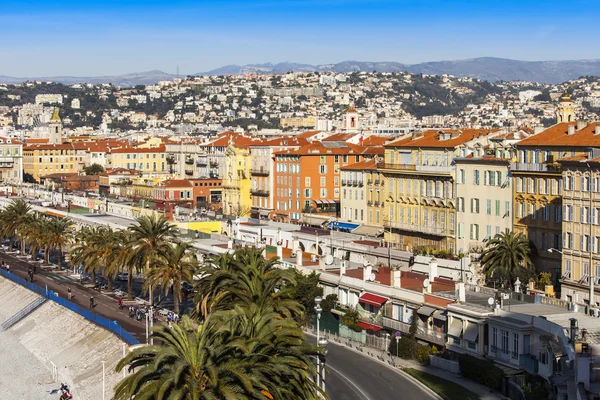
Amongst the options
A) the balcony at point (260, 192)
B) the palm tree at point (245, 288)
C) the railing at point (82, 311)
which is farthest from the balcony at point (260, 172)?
the palm tree at point (245, 288)

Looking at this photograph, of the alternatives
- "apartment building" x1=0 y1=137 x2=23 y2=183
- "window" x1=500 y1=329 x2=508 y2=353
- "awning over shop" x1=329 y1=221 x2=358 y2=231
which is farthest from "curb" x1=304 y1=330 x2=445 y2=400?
"apartment building" x1=0 y1=137 x2=23 y2=183

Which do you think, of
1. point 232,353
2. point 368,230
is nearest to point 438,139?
point 368,230

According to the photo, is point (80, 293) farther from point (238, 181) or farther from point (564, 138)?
point (238, 181)

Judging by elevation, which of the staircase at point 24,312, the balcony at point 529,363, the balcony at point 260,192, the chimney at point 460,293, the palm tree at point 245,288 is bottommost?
the staircase at point 24,312

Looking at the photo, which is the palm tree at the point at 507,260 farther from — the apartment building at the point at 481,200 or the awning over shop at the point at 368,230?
the awning over shop at the point at 368,230

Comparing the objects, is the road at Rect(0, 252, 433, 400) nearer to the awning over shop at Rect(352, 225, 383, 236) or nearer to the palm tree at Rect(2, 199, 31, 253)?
the awning over shop at Rect(352, 225, 383, 236)
